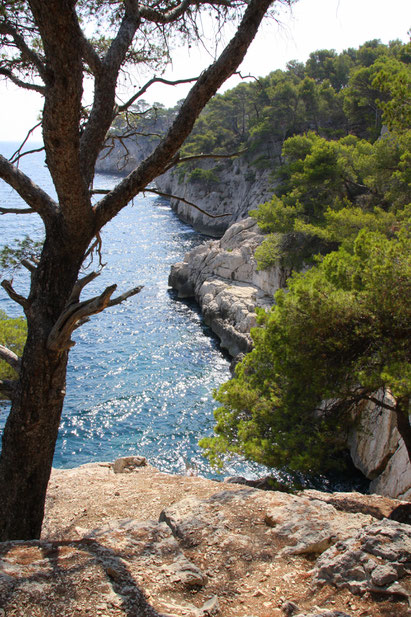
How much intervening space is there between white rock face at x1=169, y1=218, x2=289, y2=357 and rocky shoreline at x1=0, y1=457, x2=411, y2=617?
19112 mm

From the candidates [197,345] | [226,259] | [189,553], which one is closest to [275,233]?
[226,259]

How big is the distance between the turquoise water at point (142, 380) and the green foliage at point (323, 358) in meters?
5.63

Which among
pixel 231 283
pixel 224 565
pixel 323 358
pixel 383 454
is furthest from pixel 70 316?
pixel 231 283

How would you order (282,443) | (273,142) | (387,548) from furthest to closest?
(273,142), (282,443), (387,548)

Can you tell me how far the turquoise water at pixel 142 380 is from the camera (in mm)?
18969

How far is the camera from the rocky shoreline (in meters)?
4.14

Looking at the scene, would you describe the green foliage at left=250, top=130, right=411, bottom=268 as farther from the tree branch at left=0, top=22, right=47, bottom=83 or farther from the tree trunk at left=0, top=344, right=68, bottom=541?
the tree trunk at left=0, top=344, right=68, bottom=541

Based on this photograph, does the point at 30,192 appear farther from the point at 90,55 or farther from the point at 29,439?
the point at 29,439

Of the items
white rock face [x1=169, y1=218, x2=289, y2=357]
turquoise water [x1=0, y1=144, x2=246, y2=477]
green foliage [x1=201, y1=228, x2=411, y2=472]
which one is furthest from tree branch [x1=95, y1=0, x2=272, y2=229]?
white rock face [x1=169, y1=218, x2=289, y2=357]

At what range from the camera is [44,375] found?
523cm

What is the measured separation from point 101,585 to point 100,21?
25.9 feet

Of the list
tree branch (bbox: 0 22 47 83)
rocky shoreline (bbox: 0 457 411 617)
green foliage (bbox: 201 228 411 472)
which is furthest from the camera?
green foliage (bbox: 201 228 411 472)

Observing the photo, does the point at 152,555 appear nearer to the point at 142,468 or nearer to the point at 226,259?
the point at 142,468

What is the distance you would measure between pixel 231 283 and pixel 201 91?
94.1 feet
